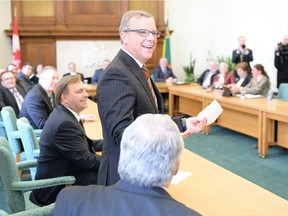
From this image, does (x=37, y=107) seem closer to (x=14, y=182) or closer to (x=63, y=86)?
(x=63, y=86)

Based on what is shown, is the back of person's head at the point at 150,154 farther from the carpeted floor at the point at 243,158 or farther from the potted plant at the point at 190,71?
the potted plant at the point at 190,71

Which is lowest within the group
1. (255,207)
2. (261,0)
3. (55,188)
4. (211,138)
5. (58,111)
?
(211,138)

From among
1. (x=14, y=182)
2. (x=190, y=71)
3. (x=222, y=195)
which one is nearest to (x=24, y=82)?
(x=14, y=182)

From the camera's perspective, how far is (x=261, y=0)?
10.2 m

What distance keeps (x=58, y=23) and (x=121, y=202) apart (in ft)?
32.7

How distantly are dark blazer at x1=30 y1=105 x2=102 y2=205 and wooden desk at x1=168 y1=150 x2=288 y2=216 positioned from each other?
76 cm

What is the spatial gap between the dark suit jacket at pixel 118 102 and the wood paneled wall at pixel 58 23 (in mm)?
8977

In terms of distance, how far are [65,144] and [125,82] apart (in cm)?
103

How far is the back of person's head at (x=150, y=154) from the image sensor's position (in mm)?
1312

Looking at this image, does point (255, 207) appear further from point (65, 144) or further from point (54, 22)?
point (54, 22)

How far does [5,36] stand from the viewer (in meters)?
10.7

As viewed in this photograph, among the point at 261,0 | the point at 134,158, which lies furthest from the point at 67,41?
the point at 134,158

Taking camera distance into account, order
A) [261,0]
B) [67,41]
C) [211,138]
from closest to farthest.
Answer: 1. [211,138]
2. [261,0]
3. [67,41]

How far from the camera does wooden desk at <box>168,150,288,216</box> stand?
2030 mm
